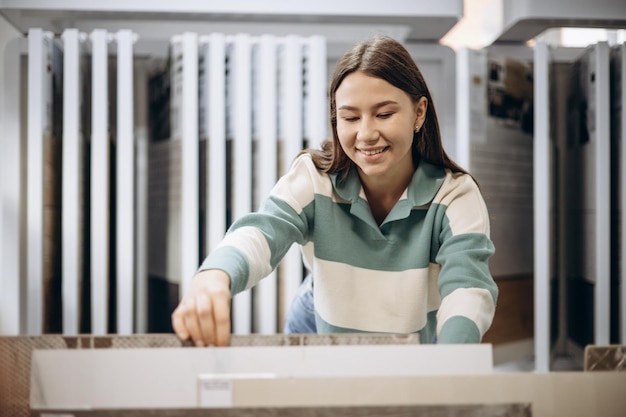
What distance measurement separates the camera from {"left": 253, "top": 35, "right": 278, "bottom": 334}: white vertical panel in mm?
1615

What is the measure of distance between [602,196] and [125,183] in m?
1.24

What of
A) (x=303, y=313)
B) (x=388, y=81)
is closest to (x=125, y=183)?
(x=303, y=313)

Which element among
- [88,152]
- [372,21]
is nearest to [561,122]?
[372,21]

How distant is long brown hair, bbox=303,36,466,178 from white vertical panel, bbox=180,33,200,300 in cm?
75

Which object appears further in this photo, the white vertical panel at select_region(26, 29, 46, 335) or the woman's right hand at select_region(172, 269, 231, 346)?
the white vertical panel at select_region(26, 29, 46, 335)

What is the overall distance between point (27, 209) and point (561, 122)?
1475 millimetres

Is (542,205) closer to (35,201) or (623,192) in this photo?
(623,192)

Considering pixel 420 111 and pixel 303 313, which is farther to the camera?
pixel 303 313

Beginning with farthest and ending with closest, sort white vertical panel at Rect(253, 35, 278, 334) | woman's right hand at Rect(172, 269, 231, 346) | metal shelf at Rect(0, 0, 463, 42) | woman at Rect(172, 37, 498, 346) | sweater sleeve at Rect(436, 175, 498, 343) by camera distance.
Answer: white vertical panel at Rect(253, 35, 278, 334), metal shelf at Rect(0, 0, 463, 42), woman at Rect(172, 37, 498, 346), sweater sleeve at Rect(436, 175, 498, 343), woman's right hand at Rect(172, 269, 231, 346)

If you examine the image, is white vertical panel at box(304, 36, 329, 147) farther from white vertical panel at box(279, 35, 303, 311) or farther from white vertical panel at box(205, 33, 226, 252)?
white vertical panel at box(205, 33, 226, 252)

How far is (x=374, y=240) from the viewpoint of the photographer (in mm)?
830

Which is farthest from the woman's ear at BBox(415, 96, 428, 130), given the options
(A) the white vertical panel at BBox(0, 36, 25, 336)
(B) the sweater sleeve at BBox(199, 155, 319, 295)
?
(A) the white vertical panel at BBox(0, 36, 25, 336)

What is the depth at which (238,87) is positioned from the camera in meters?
1.61

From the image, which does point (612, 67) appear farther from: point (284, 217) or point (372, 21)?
point (284, 217)
